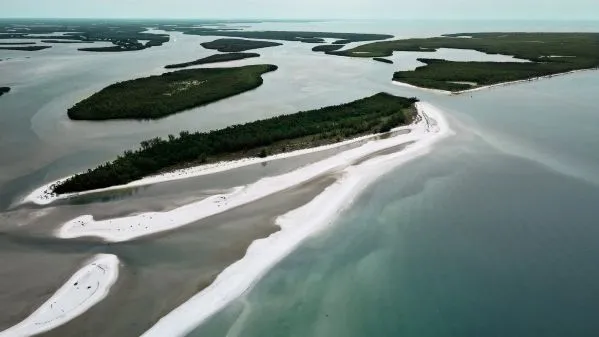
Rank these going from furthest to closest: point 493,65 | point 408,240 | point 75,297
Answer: point 493,65, point 408,240, point 75,297

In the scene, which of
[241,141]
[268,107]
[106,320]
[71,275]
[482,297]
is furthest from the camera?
[268,107]

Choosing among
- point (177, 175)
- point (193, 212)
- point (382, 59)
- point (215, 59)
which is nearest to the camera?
point (193, 212)

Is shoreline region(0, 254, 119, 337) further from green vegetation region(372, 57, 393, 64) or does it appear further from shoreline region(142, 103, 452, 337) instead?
green vegetation region(372, 57, 393, 64)

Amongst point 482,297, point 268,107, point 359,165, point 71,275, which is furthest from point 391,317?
point 268,107

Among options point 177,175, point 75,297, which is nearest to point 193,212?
point 177,175

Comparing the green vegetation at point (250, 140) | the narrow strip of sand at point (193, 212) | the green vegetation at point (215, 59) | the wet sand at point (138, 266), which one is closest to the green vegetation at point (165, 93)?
the green vegetation at point (215, 59)

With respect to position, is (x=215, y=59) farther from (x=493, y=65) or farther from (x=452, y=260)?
(x=452, y=260)

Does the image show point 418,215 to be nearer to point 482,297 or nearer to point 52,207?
point 482,297
